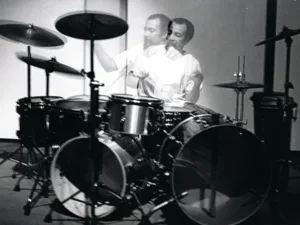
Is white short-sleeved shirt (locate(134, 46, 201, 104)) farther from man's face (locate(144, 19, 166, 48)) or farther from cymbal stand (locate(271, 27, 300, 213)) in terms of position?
cymbal stand (locate(271, 27, 300, 213))

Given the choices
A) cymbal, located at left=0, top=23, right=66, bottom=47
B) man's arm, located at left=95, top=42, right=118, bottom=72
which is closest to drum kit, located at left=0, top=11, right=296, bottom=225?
cymbal, located at left=0, top=23, right=66, bottom=47

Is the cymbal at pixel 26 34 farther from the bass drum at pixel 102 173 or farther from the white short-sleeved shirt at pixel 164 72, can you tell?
the white short-sleeved shirt at pixel 164 72

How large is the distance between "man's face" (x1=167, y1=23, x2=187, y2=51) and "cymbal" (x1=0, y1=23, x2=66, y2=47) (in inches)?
67.5

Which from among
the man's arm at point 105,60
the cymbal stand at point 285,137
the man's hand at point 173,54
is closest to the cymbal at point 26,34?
the man's arm at point 105,60

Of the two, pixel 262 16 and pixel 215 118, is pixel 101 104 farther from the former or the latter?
pixel 262 16

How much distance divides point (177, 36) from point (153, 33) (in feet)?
1.07

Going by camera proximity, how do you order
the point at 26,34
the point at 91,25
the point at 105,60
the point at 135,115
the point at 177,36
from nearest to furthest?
the point at 91,25 → the point at 135,115 → the point at 26,34 → the point at 177,36 → the point at 105,60

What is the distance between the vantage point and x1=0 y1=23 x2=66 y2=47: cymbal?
2.80 m

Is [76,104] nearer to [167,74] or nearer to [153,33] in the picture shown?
[167,74]

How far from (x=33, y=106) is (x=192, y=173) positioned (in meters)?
1.63

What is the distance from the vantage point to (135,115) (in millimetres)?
2371

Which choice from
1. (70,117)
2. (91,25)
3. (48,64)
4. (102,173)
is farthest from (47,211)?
(91,25)

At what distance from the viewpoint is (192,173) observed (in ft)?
8.18

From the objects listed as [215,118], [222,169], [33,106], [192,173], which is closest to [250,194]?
[222,169]
